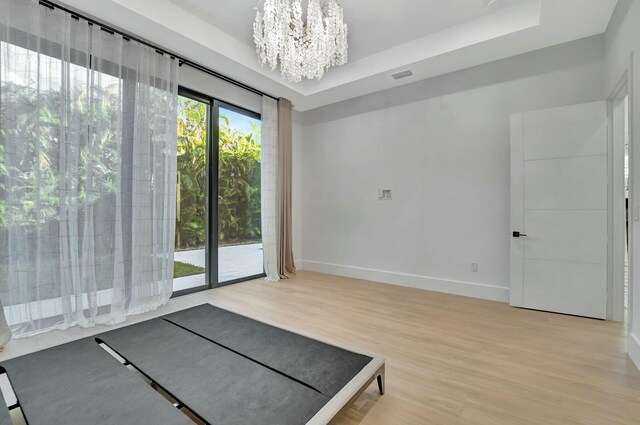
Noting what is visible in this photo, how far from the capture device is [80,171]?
9.04 ft

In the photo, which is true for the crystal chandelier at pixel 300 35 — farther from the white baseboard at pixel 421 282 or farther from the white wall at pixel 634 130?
the white baseboard at pixel 421 282

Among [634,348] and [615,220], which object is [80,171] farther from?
[615,220]

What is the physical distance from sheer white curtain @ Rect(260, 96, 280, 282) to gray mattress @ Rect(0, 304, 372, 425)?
2322mm

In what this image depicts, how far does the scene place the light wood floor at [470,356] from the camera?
167 cm

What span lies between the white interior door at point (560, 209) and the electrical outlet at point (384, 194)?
5.46 feet

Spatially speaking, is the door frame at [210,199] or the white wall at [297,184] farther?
the white wall at [297,184]

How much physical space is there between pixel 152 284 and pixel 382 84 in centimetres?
400

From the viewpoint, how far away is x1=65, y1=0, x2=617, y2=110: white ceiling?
283 cm

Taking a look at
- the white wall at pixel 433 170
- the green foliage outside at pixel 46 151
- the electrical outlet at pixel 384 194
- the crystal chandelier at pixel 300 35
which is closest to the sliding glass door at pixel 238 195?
the white wall at pixel 433 170

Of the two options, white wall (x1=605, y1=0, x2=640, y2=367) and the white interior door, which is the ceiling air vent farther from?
white wall (x1=605, y1=0, x2=640, y2=367)

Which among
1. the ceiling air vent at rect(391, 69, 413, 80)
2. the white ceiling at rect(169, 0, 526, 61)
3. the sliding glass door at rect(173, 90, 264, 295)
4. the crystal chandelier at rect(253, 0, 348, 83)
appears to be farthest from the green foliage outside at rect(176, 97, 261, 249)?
the ceiling air vent at rect(391, 69, 413, 80)

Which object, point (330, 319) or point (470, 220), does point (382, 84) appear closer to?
point (470, 220)

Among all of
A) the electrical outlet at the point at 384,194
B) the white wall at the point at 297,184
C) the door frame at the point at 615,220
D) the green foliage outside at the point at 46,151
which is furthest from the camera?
the white wall at the point at 297,184

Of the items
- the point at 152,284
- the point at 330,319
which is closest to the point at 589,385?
the point at 330,319
